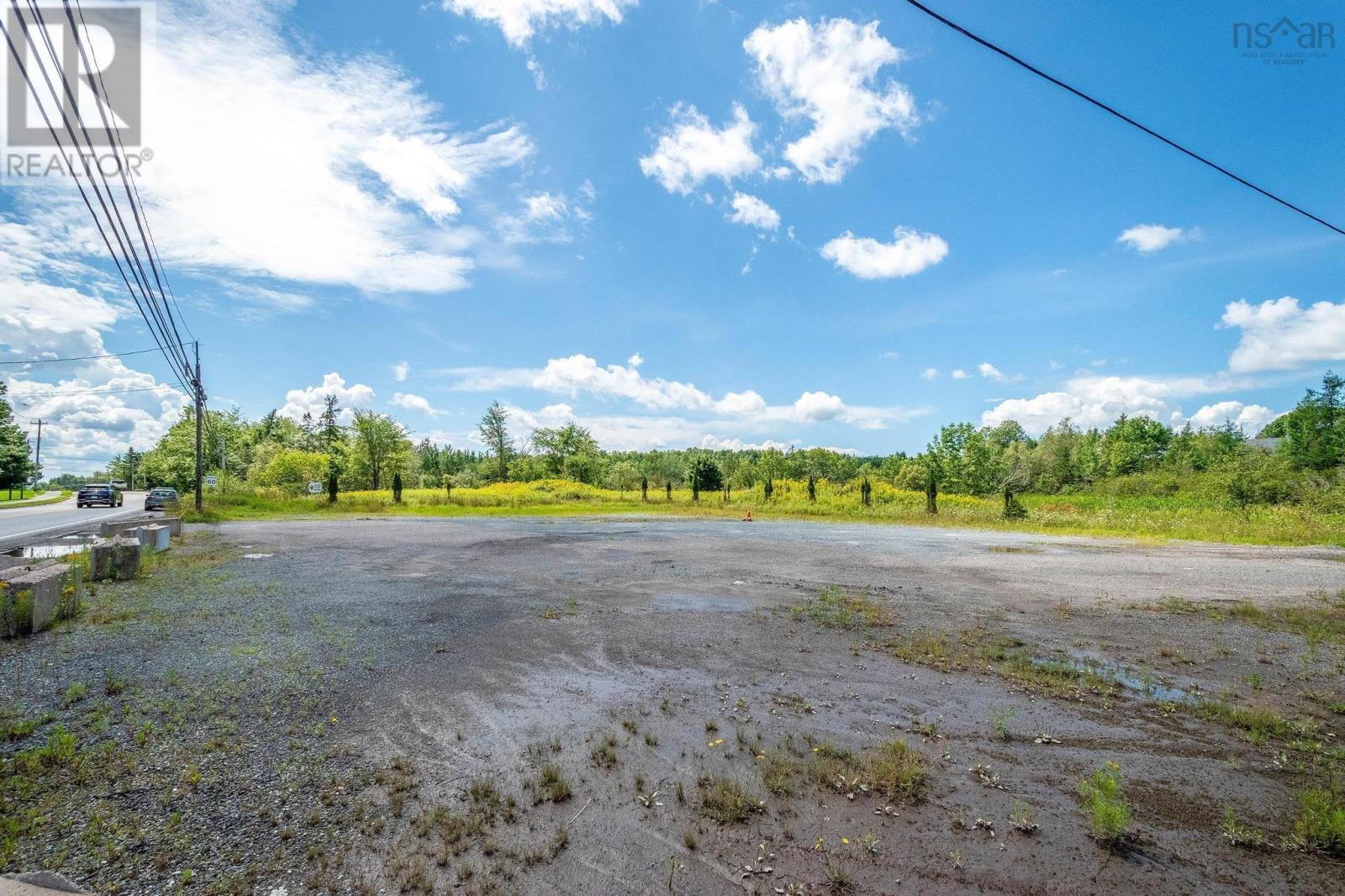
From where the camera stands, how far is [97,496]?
3616cm

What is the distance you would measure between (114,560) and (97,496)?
3566 centimetres

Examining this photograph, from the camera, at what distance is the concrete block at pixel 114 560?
10656 millimetres

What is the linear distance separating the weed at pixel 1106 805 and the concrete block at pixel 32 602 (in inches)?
433

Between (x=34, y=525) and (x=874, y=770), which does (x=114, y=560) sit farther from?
(x=34, y=525)

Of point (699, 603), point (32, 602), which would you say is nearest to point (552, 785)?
point (699, 603)

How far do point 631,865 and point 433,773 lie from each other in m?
1.65

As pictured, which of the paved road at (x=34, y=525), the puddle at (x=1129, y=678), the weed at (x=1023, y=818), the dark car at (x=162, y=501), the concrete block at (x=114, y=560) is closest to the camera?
the weed at (x=1023, y=818)

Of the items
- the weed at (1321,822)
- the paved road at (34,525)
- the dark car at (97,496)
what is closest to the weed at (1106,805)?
the weed at (1321,822)

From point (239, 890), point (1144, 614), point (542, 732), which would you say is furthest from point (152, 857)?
point (1144, 614)

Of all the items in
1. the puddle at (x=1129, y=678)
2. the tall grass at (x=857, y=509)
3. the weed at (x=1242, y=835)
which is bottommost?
the tall grass at (x=857, y=509)

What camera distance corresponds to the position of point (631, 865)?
314cm

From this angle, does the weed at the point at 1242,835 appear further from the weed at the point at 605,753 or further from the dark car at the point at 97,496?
the dark car at the point at 97,496

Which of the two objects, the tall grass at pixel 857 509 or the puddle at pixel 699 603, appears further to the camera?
the tall grass at pixel 857 509

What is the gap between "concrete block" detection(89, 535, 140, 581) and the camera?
10656mm
